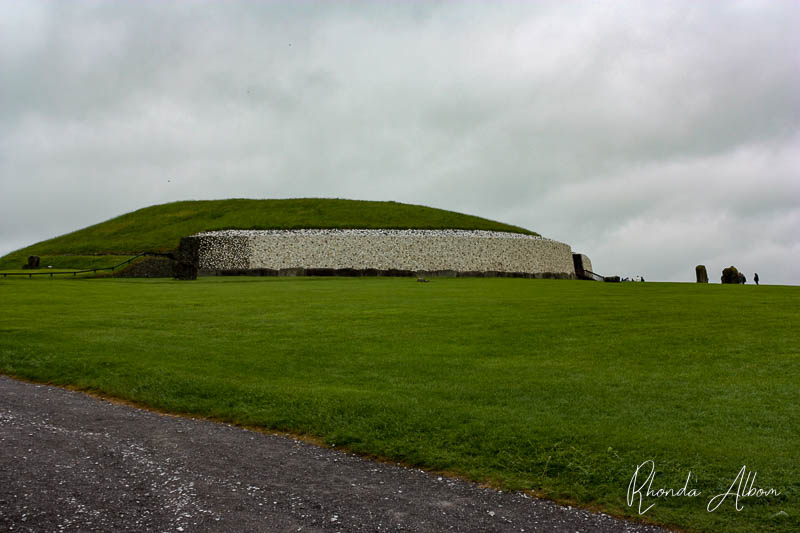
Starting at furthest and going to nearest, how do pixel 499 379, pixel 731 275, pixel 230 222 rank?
pixel 230 222 → pixel 731 275 → pixel 499 379

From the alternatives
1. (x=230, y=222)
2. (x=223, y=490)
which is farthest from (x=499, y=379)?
(x=230, y=222)

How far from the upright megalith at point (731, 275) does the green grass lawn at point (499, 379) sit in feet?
73.7

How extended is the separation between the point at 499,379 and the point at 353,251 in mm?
43746

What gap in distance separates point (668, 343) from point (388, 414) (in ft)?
28.0

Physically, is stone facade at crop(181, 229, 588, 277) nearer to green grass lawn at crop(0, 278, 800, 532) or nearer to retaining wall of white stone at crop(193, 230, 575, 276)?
retaining wall of white stone at crop(193, 230, 575, 276)

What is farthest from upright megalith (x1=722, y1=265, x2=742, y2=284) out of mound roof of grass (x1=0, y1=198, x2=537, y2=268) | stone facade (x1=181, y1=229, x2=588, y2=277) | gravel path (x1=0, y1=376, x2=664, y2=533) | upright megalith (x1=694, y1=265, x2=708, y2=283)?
gravel path (x1=0, y1=376, x2=664, y2=533)

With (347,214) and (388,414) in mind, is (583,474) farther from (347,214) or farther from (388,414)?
(347,214)

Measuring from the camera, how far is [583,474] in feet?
24.7

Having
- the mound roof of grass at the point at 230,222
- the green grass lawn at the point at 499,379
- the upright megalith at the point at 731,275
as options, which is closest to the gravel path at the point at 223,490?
the green grass lawn at the point at 499,379

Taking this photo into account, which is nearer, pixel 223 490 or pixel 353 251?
pixel 223 490

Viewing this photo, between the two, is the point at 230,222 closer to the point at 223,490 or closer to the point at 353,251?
the point at 353,251

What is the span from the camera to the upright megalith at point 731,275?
4388 centimetres

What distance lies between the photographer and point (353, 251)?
55250 mm

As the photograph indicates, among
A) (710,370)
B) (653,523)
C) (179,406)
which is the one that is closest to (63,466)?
(179,406)
